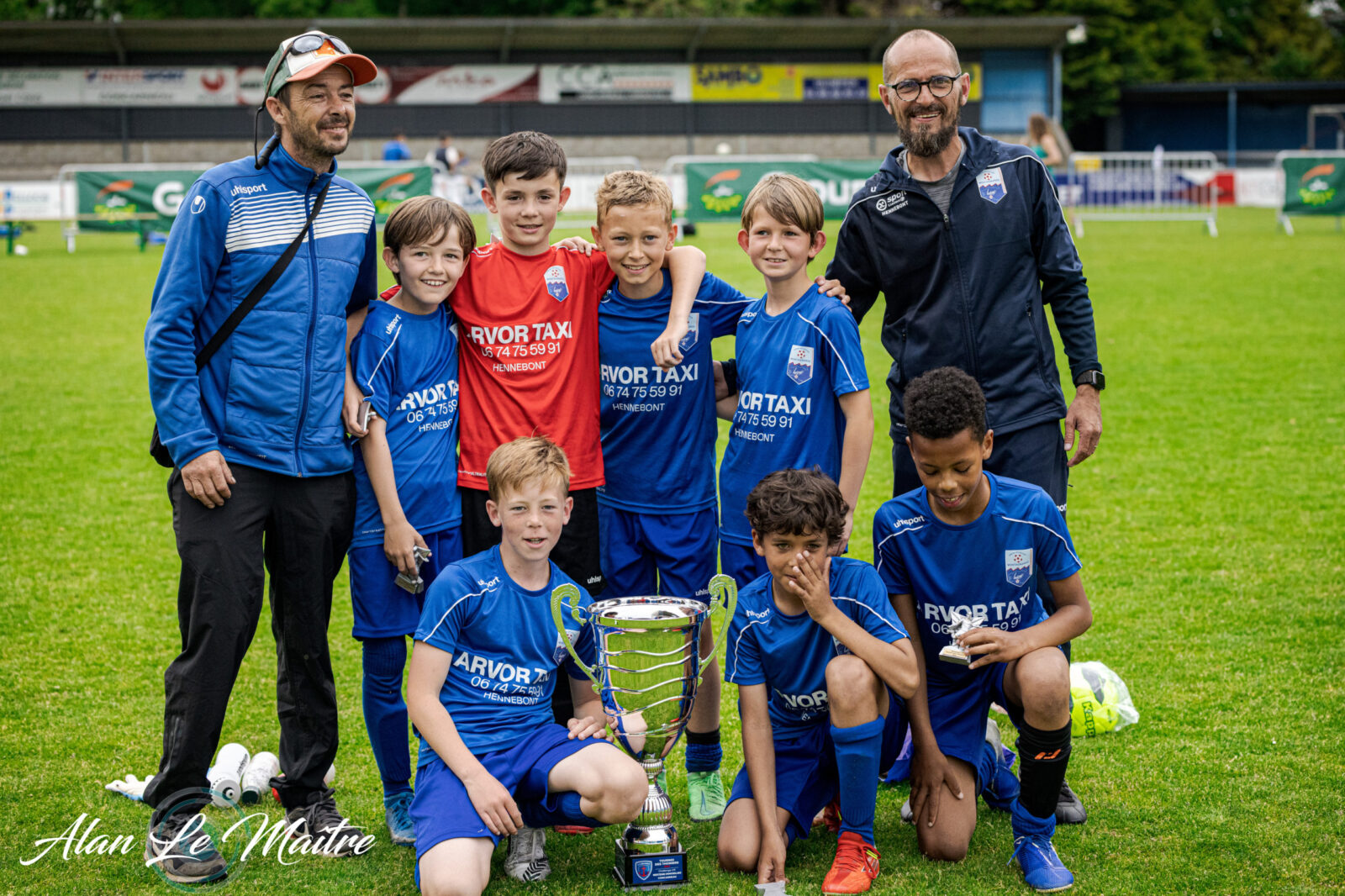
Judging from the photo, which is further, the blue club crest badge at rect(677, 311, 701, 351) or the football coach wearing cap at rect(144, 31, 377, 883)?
the blue club crest badge at rect(677, 311, 701, 351)

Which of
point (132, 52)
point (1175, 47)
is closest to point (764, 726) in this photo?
point (132, 52)

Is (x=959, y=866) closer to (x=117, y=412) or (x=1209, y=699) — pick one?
(x=1209, y=699)

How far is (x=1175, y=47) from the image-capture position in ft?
170

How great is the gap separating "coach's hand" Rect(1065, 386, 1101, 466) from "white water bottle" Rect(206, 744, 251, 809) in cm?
289

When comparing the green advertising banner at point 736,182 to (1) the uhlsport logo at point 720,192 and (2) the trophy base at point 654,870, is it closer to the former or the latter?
(1) the uhlsport logo at point 720,192

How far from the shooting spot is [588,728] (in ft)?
10.6

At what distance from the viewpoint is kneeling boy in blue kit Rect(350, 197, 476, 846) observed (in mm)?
3479

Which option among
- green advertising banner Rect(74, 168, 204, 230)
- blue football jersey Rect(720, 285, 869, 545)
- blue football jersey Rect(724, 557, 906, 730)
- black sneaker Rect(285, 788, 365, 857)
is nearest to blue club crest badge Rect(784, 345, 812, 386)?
blue football jersey Rect(720, 285, 869, 545)

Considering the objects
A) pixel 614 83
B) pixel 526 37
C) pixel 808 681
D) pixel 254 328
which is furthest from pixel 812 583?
pixel 614 83

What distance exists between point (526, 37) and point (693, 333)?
37876 mm

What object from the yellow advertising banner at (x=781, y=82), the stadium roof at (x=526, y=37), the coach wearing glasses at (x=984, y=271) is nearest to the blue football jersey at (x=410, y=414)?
the coach wearing glasses at (x=984, y=271)

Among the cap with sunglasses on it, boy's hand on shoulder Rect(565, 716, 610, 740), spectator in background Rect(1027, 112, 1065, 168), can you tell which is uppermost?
spectator in background Rect(1027, 112, 1065, 168)

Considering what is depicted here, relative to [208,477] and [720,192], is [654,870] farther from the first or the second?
[720,192]

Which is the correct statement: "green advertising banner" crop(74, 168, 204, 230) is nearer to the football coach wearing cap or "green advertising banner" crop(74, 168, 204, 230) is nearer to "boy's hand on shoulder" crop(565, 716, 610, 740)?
the football coach wearing cap
